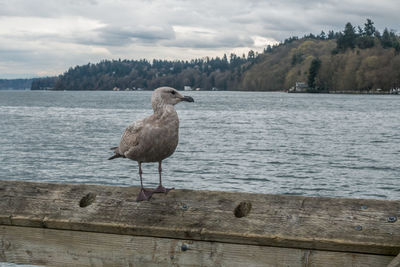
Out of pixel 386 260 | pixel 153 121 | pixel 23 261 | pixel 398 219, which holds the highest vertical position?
pixel 153 121

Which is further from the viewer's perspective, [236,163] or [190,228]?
[236,163]

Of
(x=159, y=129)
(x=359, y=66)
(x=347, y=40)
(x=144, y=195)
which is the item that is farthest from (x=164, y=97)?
(x=347, y=40)

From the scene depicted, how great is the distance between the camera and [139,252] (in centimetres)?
252

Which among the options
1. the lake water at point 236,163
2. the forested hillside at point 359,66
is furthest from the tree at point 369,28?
the lake water at point 236,163

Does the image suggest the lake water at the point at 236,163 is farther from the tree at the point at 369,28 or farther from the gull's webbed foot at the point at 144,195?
the tree at the point at 369,28

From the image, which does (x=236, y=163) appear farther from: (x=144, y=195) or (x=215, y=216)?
(x=215, y=216)

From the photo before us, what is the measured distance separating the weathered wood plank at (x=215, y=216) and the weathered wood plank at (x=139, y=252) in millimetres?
37

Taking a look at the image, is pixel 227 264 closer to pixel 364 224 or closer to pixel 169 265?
pixel 169 265

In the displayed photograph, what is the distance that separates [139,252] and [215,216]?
437 mm

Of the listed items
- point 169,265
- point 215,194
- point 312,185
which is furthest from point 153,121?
point 312,185

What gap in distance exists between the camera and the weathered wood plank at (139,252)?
2.27 metres

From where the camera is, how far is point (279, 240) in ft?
7.52

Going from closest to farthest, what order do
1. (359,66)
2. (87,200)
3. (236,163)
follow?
(87,200) → (236,163) → (359,66)

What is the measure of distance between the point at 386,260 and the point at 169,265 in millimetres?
1048
